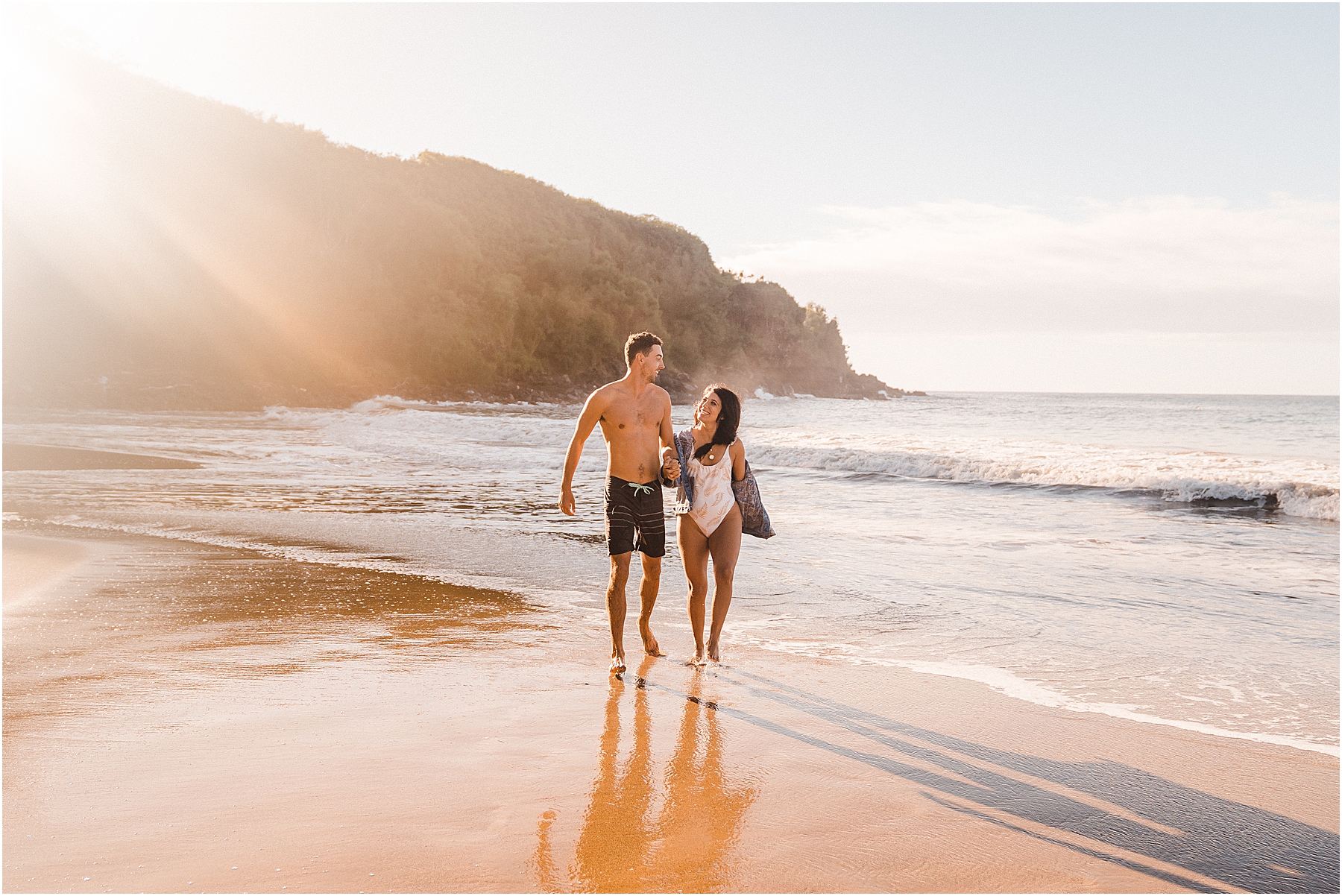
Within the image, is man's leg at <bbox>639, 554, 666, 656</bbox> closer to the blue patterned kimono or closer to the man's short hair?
the blue patterned kimono

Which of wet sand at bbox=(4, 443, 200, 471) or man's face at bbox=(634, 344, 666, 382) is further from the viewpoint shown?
wet sand at bbox=(4, 443, 200, 471)

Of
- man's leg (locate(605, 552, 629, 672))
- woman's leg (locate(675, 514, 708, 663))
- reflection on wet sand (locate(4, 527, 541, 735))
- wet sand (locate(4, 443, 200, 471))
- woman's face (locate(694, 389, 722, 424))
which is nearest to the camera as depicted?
reflection on wet sand (locate(4, 527, 541, 735))

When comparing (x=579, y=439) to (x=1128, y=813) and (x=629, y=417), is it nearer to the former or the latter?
(x=629, y=417)

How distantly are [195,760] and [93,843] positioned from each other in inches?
25.4

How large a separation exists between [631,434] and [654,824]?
2381 mm

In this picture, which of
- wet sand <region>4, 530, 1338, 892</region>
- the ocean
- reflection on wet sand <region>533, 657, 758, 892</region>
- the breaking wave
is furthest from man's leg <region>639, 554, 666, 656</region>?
the breaking wave

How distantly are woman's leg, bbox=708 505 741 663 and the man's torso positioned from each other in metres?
0.54

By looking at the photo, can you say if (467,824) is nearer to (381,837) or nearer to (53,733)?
(381,837)

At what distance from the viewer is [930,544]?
29.9 feet

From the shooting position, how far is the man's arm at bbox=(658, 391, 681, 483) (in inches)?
193

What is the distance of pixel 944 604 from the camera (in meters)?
6.49

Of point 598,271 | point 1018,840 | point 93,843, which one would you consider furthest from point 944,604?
point 598,271

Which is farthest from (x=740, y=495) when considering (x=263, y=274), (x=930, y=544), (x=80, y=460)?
(x=263, y=274)

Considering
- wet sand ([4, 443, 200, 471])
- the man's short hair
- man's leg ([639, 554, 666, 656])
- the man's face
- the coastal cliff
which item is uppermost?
the coastal cliff
